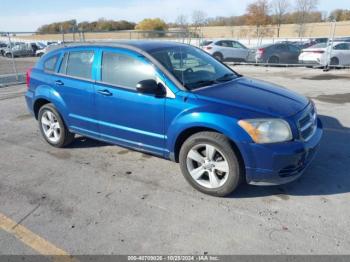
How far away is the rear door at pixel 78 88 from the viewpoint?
4641 mm

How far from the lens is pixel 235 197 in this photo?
145 inches

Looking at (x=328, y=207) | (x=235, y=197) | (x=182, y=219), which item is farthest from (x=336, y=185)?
(x=182, y=219)

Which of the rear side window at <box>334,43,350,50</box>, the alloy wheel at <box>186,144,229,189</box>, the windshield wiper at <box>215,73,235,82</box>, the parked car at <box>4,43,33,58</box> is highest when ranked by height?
the windshield wiper at <box>215,73,235,82</box>

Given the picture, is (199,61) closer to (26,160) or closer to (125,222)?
(125,222)

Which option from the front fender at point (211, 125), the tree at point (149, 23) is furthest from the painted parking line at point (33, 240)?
the tree at point (149, 23)

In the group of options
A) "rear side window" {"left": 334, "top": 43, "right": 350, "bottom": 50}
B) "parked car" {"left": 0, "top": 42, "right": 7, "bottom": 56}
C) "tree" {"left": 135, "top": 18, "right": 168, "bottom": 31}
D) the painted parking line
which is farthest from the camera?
"tree" {"left": 135, "top": 18, "right": 168, "bottom": 31}

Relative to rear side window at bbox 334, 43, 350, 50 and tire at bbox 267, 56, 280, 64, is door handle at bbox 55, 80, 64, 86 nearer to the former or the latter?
rear side window at bbox 334, 43, 350, 50

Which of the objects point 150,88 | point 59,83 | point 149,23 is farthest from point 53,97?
point 149,23

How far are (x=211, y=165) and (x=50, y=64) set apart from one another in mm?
3296

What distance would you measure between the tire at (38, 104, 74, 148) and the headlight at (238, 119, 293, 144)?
3.16 m

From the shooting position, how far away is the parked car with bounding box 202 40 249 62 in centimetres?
1861

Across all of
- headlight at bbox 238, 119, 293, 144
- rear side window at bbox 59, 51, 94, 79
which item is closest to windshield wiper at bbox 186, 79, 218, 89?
headlight at bbox 238, 119, 293, 144

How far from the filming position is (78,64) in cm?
486

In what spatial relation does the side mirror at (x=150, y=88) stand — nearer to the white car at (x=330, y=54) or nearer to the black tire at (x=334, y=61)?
the white car at (x=330, y=54)
